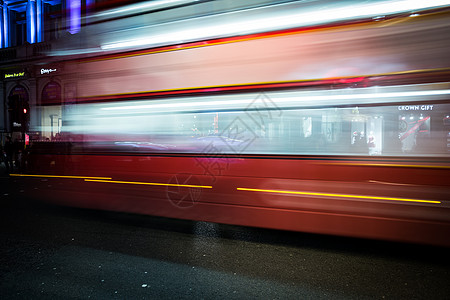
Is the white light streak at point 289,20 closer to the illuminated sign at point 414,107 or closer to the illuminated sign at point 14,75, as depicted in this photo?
the illuminated sign at point 414,107

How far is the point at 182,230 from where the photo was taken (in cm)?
486

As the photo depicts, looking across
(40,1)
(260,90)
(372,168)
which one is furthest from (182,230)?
(40,1)

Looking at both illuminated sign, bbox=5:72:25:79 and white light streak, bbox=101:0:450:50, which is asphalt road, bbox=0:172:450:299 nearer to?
white light streak, bbox=101:0:450:50

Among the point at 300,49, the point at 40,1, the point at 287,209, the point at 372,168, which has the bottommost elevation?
the point at 287,209

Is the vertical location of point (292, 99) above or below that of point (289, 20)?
below

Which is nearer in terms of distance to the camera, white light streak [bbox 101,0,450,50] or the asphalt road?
the asphalt road

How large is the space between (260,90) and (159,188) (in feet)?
7.19

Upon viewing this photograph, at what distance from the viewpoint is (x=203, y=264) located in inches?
137

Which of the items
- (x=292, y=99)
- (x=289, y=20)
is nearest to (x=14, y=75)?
(x=289, y=20)

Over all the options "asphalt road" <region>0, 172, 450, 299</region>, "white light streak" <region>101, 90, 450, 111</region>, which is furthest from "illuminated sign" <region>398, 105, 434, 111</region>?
"asphalt road" <region>0, 172, 450, 299</region>

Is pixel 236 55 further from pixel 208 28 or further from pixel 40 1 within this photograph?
pixel 40 1

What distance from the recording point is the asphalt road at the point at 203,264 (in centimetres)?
284

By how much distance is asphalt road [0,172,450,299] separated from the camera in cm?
284

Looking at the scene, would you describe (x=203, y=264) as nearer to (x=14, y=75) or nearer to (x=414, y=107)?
(x=414, y=107)
